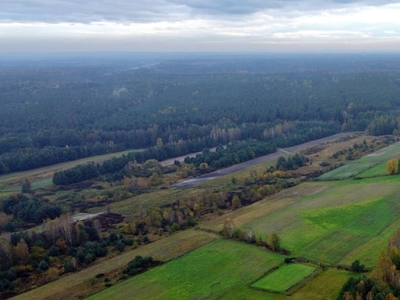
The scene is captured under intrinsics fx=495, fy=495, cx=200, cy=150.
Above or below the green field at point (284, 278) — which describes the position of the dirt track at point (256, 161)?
below

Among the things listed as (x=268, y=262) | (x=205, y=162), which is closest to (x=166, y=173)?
(x=205, y=162)

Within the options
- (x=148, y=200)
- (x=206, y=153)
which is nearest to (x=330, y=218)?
(x=148, y=200)

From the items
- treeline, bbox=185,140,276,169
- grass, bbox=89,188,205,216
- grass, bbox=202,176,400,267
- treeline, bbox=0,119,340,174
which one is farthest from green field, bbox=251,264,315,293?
treeline, bbox=0,119,340,174

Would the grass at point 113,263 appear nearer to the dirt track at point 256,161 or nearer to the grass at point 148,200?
the grass at point 148,200

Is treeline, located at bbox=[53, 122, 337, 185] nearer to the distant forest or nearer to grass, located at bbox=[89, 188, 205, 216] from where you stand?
the distant forest

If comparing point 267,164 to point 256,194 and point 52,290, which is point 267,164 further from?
point 52,290

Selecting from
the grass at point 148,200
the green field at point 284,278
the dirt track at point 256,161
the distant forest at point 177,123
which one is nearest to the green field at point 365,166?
the dirt track at point 256,161
